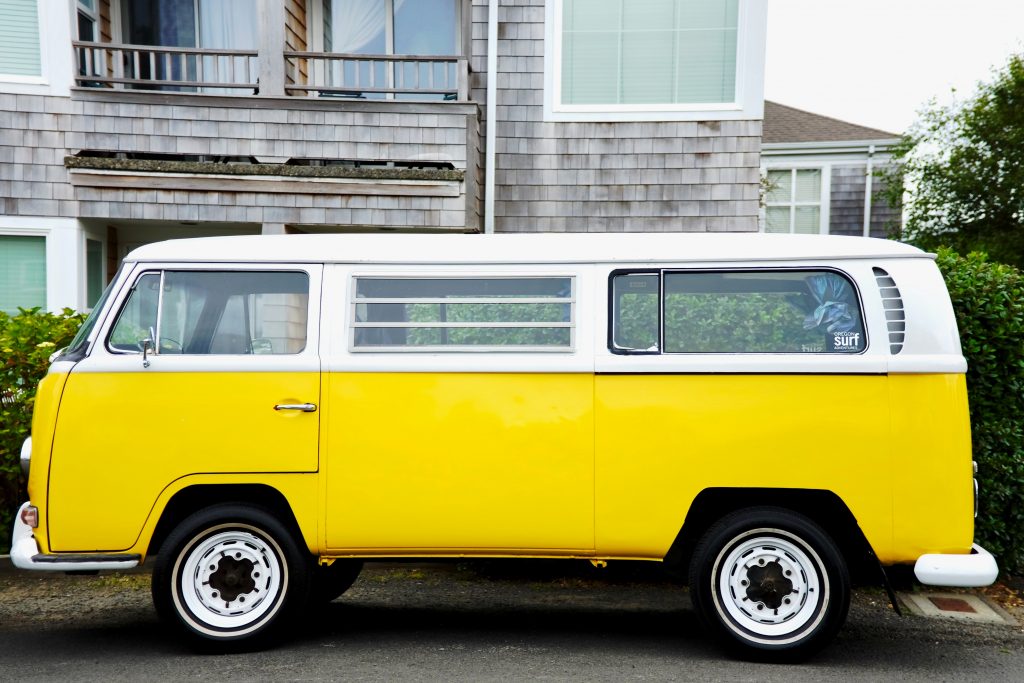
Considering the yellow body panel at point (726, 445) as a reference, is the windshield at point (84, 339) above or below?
above

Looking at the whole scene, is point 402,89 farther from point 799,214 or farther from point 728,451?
point 799,214

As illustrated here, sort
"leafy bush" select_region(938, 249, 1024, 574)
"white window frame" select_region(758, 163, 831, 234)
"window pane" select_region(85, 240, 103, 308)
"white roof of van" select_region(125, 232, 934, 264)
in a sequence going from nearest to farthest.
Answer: "white roof of van" select_region(125, 232, 934, 264) < "leafy bush" select_region(938, 249, 1024, 574) < "window pane" select_region(85, 240, 103, 308) < "white window frame" select_region(758, 163, 831, 234)

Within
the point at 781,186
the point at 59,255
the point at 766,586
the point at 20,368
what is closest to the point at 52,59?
the point at 59,255

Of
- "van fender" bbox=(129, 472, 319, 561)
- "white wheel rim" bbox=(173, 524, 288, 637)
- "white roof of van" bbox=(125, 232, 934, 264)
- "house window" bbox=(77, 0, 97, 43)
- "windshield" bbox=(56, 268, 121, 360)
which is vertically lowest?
"white wheel rim" bbox=(173, 524, 288, 637)

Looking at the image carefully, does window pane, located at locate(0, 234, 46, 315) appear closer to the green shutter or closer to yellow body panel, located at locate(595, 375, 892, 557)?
the green shutter

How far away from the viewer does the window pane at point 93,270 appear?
1048 centimetres

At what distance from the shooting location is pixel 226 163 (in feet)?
32.0

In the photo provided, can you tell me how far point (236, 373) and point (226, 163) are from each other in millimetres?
5642

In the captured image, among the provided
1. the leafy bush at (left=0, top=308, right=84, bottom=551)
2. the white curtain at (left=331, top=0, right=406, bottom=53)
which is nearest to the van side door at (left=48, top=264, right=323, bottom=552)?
the leafy bush at (left=0, top=308, right=84, bottom=551)

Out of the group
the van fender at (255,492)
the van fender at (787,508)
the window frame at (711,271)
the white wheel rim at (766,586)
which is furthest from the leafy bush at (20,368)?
the white wheel rim at (766,586)

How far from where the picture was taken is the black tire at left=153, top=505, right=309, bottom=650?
4797 mm

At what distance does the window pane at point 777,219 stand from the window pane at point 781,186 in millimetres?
188

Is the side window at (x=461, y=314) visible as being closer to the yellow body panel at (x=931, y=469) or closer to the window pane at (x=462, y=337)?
the window pane at (x=462, y=337)

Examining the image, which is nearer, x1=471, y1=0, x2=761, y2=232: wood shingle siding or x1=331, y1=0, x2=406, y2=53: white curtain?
x1=471, y1=0, x2=761, y2=232: wood shingle siding
